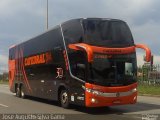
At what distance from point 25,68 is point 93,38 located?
10.2 metres

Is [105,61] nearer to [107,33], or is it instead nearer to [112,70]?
[112,70]

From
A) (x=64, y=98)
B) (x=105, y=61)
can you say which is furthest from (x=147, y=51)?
(x=64, y=98)

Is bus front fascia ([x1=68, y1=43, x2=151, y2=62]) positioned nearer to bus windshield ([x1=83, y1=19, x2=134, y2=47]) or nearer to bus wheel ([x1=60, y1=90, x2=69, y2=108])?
bus windshield ([x1=83, y1=19, x2=134, y2=47])

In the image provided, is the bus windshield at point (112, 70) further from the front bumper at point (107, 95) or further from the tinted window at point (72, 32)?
the tinted window at point (72, 32)

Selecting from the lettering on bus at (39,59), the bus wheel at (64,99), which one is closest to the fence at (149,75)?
the lettering on bus at (39,59)

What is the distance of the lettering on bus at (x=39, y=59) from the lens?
21352 millimetres

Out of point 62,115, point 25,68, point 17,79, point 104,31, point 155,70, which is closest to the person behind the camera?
point 62,115

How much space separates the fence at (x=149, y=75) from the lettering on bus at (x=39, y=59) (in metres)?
17.5

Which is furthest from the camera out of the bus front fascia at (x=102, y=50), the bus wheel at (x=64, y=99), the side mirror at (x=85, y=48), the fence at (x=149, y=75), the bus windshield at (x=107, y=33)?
the fence at (x=149, y=75)

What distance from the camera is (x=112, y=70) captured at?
17031 millimetres

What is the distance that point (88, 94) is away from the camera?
16859 millimetres

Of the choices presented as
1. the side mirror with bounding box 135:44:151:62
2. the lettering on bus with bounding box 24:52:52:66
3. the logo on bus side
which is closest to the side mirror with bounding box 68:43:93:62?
the logo on bus side

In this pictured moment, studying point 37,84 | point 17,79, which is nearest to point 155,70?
point 17,79

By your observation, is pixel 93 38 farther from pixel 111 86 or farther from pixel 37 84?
pixel 37 84
